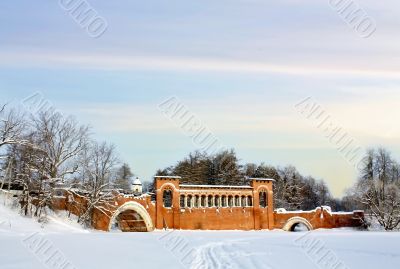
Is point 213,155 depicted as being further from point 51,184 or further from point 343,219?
point 51,184

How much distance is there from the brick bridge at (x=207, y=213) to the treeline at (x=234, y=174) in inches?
566

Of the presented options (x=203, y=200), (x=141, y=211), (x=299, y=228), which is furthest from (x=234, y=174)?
(x=141, y=211)

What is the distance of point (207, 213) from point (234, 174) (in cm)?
2231

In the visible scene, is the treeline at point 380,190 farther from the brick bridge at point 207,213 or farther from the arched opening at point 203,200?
the arched opening at point 203,200

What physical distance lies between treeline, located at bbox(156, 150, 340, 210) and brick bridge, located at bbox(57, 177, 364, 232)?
1437 cm

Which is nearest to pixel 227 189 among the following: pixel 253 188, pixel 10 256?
pixel 253 188

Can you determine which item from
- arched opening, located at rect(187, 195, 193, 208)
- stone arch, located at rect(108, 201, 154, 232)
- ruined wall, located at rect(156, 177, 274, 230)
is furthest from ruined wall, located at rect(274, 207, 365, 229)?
stone arch, located at rect(108, 201, 154, 232)

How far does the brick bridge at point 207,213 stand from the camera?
179 ft

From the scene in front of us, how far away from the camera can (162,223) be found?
5556 cm

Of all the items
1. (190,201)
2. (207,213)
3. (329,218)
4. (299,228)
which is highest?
(190,201)

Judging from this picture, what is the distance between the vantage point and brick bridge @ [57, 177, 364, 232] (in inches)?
2153

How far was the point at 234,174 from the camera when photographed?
79562 millimetres

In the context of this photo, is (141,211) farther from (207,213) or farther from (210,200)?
(210,200)

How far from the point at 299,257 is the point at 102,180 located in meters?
35.7
